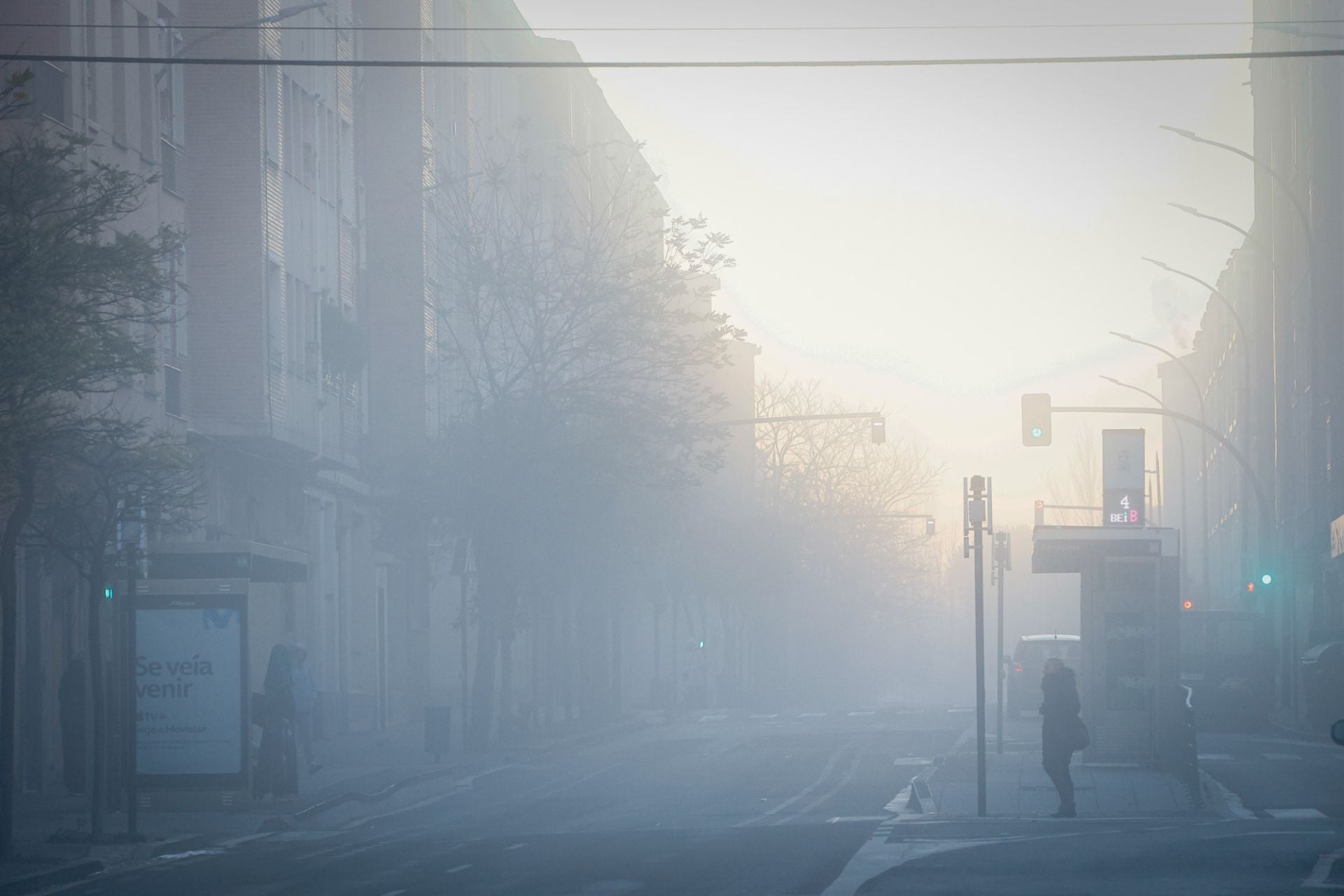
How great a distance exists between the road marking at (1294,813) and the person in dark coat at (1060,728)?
2.05m

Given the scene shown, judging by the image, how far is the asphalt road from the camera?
47.5 ft

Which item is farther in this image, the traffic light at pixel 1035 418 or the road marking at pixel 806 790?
the traffic light at pixel 1035 418

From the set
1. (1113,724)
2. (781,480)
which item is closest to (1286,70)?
(781,480)

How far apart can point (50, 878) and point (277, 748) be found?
25.8ft

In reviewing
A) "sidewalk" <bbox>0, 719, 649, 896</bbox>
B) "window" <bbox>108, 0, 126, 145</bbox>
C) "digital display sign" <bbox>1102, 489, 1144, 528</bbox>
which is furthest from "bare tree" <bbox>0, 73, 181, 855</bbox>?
"digital display sign" <bbox>1102, 489, 1144, 528</bbox>

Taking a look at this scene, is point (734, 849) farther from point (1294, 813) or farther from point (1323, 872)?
point (1294, 813)

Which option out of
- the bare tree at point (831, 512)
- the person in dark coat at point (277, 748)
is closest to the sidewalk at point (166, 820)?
the person in dark coat at point (277, 748)

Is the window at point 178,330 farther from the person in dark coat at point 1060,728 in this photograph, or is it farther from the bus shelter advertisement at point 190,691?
the person in dark coat at point 1060,728

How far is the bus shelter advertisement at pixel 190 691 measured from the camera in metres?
21.7

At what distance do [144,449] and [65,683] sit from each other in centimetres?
651

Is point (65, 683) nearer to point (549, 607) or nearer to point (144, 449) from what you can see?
point (144, 449)

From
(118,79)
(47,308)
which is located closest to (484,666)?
(118,79)

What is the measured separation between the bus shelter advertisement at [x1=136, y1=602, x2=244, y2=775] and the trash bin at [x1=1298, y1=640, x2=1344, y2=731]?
2275cm

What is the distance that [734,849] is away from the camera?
17141mm
